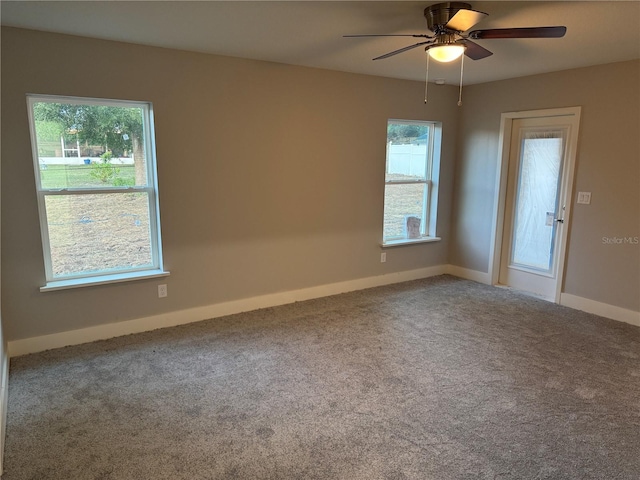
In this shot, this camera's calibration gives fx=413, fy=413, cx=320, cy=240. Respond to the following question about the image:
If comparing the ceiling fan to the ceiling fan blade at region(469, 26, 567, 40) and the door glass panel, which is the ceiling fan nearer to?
the ceiling fan blade at region(469, 26, 567, 40)

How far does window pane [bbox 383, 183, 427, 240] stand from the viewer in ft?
16.3

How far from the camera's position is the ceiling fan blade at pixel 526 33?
2.13m

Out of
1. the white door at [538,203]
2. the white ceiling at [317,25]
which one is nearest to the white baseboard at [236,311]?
the white door at [538,203]

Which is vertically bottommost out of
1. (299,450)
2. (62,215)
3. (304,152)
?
(299,450)

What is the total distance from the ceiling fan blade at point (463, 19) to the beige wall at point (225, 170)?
1.91 meters

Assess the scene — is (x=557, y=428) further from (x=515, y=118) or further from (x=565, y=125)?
(x=515, y=118)

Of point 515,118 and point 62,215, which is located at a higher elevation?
point 515,118

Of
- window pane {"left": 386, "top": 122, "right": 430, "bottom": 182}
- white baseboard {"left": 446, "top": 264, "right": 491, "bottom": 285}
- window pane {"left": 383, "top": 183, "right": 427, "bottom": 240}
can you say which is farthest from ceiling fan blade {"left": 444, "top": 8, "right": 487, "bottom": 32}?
white baseboard {"left": 446, "top": 264, "right": 491, "bottom": 285}

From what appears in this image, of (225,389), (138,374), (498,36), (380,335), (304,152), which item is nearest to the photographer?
(498,36)

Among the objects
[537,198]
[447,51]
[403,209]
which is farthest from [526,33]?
[403,209]

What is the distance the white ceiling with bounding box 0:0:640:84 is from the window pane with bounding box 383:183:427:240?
164 centimetres

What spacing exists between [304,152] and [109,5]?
6.89 ft

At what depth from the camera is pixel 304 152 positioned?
4137 mm

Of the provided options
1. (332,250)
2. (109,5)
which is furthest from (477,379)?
(109,5)
